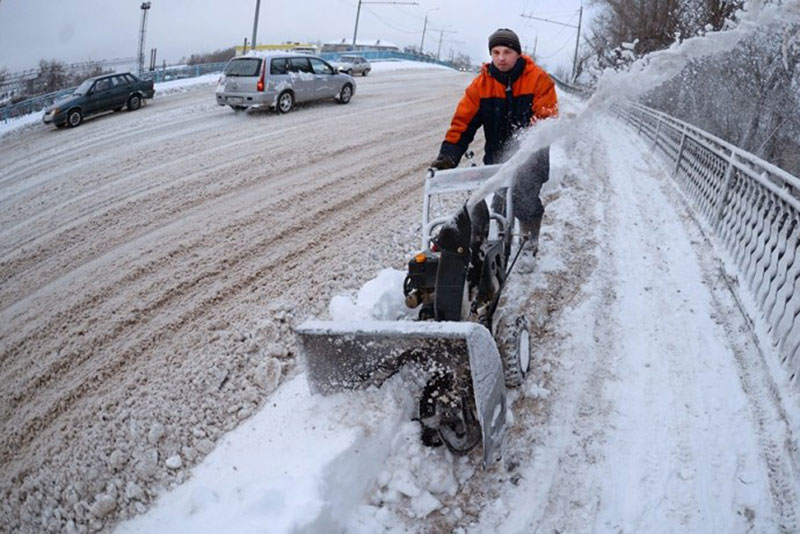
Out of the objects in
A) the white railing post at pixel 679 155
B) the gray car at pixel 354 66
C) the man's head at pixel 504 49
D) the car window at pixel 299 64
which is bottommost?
the white railing post at pixel 679 155

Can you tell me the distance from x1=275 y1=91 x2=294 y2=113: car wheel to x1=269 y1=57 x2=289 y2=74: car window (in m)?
0.58

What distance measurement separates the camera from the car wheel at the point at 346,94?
49.2 feet

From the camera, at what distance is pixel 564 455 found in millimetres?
2799

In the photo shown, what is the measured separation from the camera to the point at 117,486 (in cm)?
284

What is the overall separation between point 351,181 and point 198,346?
4.31m

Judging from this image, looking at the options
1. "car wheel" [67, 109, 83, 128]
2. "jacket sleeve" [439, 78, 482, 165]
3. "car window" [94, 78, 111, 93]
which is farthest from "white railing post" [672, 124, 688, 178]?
"car window" [94, 78, 111, 93]

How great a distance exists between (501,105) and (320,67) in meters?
11.8

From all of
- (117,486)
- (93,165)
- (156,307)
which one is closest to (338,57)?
(93,165)

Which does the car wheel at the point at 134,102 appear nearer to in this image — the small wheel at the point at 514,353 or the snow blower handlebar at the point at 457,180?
the snow blower handlebar at the point at 457,180

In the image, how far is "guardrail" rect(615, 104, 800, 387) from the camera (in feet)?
11.3

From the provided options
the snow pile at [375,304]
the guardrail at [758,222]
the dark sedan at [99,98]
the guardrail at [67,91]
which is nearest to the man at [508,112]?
Answer: the snow pile at [375,304]

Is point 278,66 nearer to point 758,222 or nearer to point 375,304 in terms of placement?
point 375,304

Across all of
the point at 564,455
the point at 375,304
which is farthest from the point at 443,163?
the point at 564,455

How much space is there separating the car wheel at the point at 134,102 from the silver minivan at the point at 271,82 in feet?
14.2
